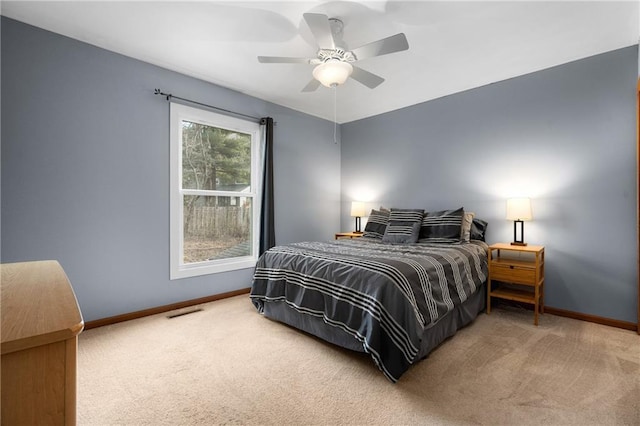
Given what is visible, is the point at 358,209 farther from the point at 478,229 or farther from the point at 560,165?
the point at 560,165

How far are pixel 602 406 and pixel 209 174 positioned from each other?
12.7 ft

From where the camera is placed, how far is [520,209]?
3.03 metres

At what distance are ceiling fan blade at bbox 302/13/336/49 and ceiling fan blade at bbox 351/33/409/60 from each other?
207 mm

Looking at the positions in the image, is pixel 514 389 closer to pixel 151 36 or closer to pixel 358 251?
pixel 358 251

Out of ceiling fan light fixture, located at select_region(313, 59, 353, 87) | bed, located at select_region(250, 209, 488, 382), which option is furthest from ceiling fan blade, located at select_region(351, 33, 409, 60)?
bed, located at select_region(250, 209, 488, 382)

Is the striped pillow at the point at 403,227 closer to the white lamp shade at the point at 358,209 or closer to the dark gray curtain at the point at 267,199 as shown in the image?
the white lamp shade at the point at 358,209

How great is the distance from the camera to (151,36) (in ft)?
8.61

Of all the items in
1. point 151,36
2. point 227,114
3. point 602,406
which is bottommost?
point 602,406

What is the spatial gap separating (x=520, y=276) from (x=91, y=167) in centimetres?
423

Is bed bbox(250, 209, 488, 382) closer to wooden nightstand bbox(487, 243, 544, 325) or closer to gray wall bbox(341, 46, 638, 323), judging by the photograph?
wooden nightstand bbox(487, 243, 544, 325)

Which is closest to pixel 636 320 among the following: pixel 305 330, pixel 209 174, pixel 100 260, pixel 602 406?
pixel 602 406

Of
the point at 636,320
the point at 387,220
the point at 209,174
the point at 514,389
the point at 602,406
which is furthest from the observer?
the point at 387,220

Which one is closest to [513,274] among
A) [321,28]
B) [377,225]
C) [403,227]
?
[403,227]

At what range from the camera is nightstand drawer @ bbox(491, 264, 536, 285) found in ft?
9.27
